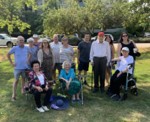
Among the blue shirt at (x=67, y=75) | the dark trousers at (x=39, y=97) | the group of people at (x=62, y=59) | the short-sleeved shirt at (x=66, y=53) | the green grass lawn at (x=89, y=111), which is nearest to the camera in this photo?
the green grass lawn at (x=89, y=111)

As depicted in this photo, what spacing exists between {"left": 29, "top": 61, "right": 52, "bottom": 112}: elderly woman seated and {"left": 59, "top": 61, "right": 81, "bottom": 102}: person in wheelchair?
460 mm

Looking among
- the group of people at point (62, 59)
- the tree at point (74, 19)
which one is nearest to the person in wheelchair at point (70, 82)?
the group of people at point (62, 59)

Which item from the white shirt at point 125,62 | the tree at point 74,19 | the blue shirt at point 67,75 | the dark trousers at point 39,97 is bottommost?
the dark trousers at point 39,97

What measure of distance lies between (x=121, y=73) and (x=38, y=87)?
214cm

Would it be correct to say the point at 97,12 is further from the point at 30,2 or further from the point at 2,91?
the point at 2,91

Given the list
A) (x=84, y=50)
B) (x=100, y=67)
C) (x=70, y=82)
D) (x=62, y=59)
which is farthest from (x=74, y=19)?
(x=70, y=82)

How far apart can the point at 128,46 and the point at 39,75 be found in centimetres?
253

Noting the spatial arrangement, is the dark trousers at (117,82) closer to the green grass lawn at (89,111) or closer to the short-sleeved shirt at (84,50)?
the green grass lawn at (89,111)

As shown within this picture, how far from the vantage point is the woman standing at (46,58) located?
23.9 ft

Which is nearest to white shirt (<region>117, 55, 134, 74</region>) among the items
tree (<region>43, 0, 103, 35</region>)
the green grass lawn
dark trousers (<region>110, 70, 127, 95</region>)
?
dark trousers (<region>110, 70, 127, 95</region>)

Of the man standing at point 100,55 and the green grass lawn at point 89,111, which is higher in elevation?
the man standing at point 100,55

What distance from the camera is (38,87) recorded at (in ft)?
20.6

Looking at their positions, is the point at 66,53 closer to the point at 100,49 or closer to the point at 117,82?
the point at 100,49

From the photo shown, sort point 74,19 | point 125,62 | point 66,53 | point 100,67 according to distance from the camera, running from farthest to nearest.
Answer: point 74,19
point 66,53
point 100,67
point 125,62
